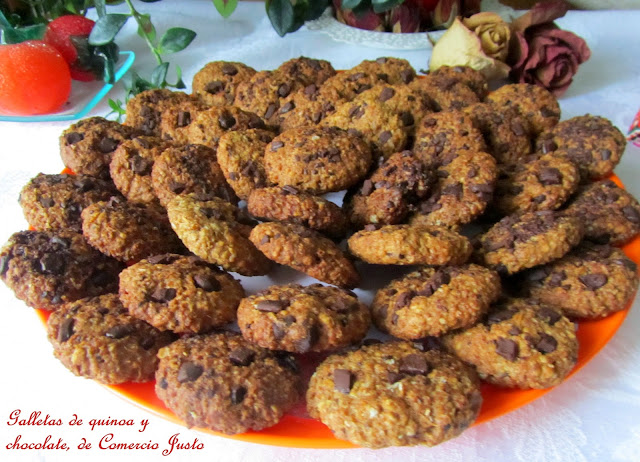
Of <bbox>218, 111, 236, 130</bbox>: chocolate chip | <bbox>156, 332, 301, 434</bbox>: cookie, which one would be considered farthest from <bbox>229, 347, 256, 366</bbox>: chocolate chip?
<bbox>218, 111, 236, 130</bbox>: chocolate chip

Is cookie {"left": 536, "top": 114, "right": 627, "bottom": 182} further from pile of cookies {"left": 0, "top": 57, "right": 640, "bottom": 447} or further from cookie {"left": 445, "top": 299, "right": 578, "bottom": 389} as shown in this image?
cookie {"left": 445, "top": 299, "right": 578, "bottom": 389}

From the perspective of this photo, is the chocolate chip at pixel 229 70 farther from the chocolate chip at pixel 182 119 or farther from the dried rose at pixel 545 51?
the dried rose at pixel 545 51

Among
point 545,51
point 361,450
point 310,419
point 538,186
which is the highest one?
point 545,51

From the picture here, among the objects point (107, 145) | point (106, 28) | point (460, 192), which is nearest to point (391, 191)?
point (460, 192)

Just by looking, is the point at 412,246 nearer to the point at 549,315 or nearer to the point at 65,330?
the point at 549,315

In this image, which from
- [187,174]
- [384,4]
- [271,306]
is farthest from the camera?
[384,4]

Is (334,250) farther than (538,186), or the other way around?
(538,186)

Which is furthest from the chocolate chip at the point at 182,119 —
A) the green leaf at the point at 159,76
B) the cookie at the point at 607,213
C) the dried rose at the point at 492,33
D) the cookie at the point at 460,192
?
the dried rose at the point at 492,33
